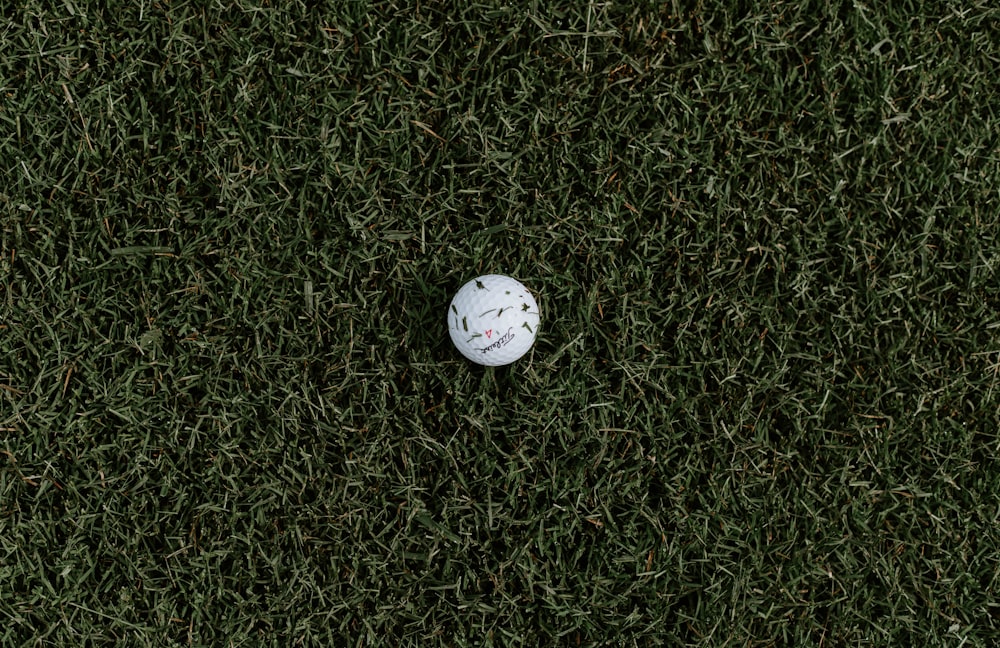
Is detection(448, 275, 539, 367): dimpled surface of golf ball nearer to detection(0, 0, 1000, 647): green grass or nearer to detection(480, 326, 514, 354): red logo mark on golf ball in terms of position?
detection(480, 326, 514, 354): red logo mark on golf ball

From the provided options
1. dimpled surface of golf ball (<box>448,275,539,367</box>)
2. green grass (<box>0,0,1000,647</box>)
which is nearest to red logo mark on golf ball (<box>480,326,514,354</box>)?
dimpled surface of golf ball (<box>448,275,539,367</box>)

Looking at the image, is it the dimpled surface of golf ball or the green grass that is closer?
the dimpled surface of golf ball

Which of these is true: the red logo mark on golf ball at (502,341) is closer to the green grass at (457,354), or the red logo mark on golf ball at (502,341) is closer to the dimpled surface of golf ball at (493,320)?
the dimpled surface of golf ball at (493,320)

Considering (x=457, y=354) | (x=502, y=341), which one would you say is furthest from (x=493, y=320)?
(x=457, y=354)

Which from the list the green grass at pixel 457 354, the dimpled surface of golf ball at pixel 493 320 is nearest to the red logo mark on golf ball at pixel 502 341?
the dimpled surface of golf ball at pixel 493 320

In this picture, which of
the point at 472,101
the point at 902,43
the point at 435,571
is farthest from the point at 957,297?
the point at 435,571

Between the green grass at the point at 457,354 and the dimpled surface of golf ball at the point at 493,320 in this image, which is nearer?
the dimpled surface of golf ball at the point at 493,320
